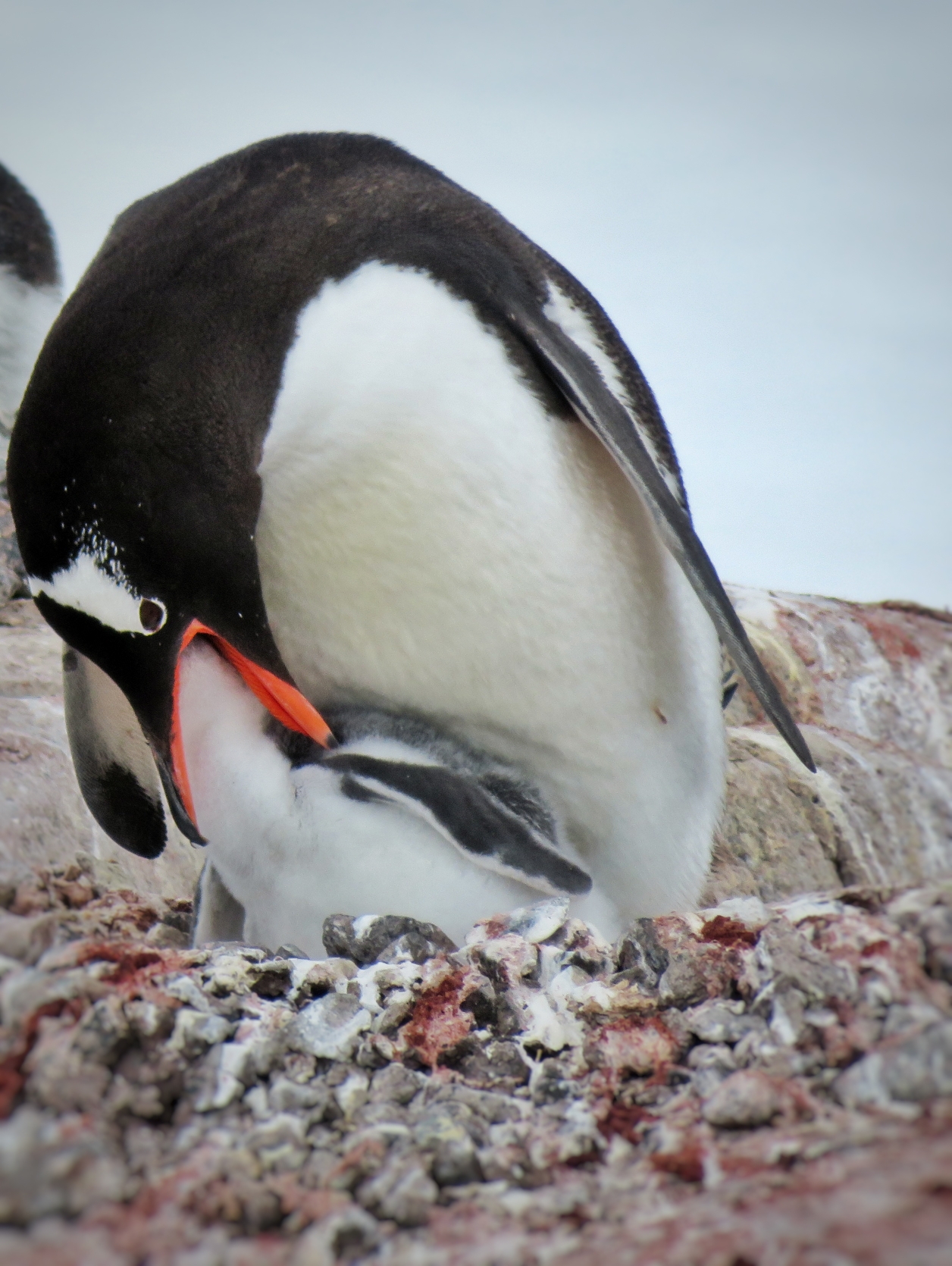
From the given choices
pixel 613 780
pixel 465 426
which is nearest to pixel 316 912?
pixel 613 780

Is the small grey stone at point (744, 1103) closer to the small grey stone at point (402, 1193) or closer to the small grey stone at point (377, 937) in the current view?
the small grey stone at point (402, 1193)

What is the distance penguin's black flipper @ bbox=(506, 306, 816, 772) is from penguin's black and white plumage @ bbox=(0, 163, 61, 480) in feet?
7.57

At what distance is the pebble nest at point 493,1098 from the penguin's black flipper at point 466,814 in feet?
0.88

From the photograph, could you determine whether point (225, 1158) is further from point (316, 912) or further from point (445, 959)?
point (316, 912)

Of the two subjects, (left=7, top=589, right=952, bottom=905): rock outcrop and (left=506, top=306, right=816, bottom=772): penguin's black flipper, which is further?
(left=7, top=589, right=952, bottom=905): rock outcrop

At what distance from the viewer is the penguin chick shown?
1099 mm

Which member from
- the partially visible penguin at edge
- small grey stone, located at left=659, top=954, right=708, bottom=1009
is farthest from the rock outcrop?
the partially visible penguin at edge

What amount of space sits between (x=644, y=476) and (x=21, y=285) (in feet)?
9.40

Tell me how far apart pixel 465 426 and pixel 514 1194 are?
0.80 m

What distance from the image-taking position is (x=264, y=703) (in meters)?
1.19

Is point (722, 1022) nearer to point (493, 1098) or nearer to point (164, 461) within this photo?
point (493, 1098)

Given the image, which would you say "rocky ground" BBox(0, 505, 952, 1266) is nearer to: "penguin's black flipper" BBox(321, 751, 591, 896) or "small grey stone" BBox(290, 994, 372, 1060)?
"small grey stone" BBox(290, 994, 372, 1060)

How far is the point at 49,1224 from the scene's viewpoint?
0.46 metres

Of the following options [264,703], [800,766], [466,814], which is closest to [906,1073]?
[466,814]
